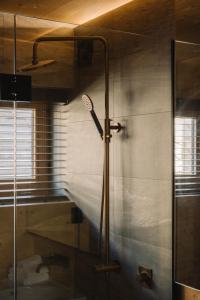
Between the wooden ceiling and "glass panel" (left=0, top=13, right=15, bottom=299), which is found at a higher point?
the wooden ceiling

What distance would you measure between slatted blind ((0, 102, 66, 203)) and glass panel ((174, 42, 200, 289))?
62cm

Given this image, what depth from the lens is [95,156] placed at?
2289 mm

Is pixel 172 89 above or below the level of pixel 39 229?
above

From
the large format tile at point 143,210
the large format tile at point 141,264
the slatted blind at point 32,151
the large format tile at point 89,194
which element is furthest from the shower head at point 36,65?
the large format tile at point 141,264

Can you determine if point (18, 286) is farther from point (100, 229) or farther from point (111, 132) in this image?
point (111, 132)

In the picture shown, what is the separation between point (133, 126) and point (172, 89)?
31cm

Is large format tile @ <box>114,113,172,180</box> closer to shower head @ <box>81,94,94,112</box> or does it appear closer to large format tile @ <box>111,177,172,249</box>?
large format tile @ <box>111,177,172,249</box>

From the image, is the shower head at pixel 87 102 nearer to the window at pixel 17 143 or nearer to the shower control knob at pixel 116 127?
the shower control knob at pixel 116 127

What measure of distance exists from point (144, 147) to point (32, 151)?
1.85 ft

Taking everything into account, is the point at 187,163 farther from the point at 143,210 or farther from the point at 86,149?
the point at 86,149

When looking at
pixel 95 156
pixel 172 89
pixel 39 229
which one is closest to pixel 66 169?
pixel 95 156

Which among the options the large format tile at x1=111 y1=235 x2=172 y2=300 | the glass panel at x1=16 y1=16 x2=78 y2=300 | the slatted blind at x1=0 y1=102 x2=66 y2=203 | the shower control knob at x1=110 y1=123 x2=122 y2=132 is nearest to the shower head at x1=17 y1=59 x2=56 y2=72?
the glass panel at x1=16 y1=16 x2=78 y2=300

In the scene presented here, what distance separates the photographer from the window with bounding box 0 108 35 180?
6.92 ft

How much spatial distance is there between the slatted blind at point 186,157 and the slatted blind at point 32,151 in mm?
611
